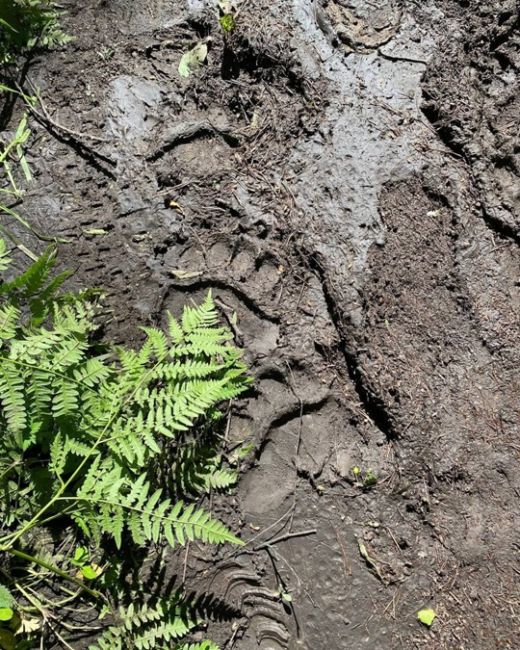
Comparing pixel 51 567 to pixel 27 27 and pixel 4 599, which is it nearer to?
pixel 4 599

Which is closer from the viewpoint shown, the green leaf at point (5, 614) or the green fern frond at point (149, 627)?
the green leaf at point (5, 614)

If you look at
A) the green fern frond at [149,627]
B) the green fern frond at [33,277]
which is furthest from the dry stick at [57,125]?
the green fern frond at [149,627]

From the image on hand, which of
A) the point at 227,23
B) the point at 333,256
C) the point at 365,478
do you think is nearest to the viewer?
the point at 365,478

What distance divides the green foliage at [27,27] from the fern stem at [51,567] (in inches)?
90.6

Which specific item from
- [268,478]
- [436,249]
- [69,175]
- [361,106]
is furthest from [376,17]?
[268,478]

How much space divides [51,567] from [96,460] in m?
0.50

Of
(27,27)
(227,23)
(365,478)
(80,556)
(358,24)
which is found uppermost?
(358,24)

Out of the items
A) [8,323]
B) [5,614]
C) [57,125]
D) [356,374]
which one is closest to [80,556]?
[5,614]

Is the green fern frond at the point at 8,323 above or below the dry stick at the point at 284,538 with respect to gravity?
above

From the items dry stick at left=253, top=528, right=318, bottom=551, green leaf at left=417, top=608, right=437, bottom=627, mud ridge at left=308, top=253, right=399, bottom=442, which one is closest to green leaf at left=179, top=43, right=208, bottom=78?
mud ridge at left=308, top=253, right=399, bottom=442

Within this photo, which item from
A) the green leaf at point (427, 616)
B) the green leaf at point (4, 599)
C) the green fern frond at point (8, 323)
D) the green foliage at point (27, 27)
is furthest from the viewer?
the green foliage at point (27, 27)

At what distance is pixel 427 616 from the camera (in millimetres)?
2447

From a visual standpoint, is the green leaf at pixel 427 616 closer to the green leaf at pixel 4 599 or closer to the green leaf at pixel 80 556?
the green leaf at pixel 80 556

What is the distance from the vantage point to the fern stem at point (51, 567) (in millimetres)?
2328
